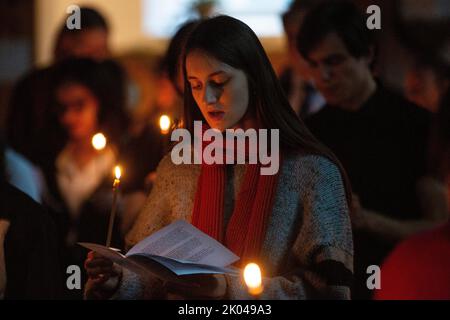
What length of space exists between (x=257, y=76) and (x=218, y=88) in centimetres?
10

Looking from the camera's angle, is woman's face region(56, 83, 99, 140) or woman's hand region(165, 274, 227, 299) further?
woman's face region(56, 83, 99, 140)

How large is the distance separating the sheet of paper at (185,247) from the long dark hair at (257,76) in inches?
12.1

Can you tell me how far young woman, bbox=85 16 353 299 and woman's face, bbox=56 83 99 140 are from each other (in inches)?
82.4

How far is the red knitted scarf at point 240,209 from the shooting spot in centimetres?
249

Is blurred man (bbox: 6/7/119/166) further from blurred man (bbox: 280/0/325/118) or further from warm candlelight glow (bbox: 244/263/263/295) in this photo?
warm candlelight glow (bbox: 244/263/263/295)

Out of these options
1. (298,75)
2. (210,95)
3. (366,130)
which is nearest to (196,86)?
(210,95)

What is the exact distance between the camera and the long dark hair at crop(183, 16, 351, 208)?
2.51 metres

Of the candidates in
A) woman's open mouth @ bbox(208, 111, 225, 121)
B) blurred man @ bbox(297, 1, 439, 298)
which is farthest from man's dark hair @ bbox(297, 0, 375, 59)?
woman's open mouth @ bbox(208, 111, 225, 121)

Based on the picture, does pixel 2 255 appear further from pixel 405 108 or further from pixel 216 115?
pixel 405 108

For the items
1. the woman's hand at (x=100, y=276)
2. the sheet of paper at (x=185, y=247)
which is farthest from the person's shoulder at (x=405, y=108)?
the woman's hand at (x=100, y=276)

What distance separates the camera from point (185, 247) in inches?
96.1

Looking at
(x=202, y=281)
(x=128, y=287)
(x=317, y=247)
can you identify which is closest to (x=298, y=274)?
(x=317, y=247)

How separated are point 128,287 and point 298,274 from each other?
16.6 inches

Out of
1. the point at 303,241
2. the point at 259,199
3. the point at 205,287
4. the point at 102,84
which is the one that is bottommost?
the point at 205,287
